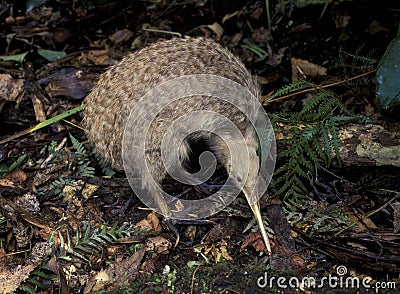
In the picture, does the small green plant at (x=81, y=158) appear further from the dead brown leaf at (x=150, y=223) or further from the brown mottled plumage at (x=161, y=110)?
the dead brown leaf at (x=150, y=223)

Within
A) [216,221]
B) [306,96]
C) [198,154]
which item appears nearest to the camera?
[216,221]

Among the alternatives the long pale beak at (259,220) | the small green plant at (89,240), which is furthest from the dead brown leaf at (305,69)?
the small green plant at (89,240)

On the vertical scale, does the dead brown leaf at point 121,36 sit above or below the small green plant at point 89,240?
above

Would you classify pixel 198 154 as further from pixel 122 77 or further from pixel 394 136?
pixel 394 136

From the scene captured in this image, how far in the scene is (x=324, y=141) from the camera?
9.56 ft

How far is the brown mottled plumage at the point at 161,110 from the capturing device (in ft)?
9.71

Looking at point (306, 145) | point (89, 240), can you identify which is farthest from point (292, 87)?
point (89, 240)

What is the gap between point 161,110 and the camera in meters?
2.95

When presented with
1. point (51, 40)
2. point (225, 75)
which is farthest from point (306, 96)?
point (51, 40)

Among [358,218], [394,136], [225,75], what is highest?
[225,75]

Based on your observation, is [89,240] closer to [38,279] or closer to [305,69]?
[38,279]

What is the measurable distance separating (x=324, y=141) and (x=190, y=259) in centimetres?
100

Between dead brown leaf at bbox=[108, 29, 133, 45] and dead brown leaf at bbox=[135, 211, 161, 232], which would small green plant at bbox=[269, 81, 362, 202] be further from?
dead brown leaf at bbox=[108, 29, 133, 45]

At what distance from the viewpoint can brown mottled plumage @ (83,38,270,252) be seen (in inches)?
116
